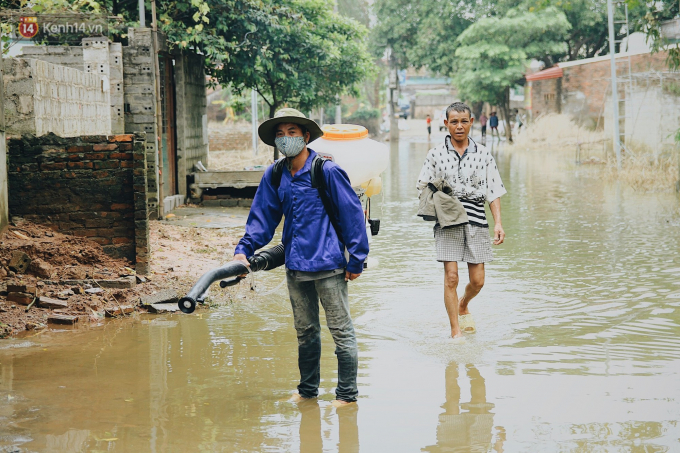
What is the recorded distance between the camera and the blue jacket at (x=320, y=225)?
4.57m

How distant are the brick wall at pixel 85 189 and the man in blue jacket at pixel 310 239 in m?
3.40

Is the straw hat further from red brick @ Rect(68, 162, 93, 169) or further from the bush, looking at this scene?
the bush

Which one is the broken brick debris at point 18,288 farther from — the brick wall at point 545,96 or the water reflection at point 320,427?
the brick wall at point 545,96

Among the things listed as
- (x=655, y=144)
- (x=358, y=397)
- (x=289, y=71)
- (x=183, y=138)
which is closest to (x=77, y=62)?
(x=183, y=138)

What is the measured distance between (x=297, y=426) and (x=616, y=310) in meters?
3.73

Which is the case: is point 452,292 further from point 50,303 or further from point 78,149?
point 78,149

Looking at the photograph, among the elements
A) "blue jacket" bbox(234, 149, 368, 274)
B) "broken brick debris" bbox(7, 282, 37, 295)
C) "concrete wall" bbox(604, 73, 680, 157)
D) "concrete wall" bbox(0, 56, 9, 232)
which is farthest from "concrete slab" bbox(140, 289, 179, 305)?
"concrete wall" bbox(604, 73, 680, 157)

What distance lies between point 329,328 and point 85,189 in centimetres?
415

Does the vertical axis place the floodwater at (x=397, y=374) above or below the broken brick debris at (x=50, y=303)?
below

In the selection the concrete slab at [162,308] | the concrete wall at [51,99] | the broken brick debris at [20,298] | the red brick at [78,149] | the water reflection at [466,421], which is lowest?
the water reflection at [466,421]

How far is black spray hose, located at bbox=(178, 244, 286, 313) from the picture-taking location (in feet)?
13.8

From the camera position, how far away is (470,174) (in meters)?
6.10

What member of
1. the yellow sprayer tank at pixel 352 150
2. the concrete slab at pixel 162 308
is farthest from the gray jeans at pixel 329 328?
the concrete slab at pixel 162 308

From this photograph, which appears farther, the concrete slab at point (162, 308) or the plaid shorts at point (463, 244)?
the concrete slab at point (162, 308)
